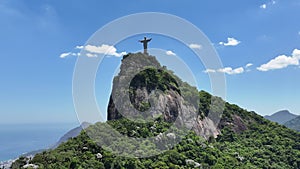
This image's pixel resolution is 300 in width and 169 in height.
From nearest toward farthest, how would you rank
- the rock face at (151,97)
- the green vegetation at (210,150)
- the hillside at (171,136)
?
the green vegetation at (210,150), the hillside at (171,136), the rock face at (151,97)

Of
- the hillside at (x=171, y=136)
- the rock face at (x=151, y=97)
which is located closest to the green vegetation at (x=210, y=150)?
the hillside at (x=171, y=136)

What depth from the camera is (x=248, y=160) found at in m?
25.6

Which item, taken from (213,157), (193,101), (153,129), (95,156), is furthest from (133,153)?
(193,101)

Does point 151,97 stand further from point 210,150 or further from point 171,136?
point 210,150

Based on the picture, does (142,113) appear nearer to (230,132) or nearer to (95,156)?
(95,156)

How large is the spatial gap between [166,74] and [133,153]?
13264mm

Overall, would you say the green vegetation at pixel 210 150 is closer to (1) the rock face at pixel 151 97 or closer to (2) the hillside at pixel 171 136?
(2) the hillside at pixel 171 136

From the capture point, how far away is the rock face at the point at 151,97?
2578 cm

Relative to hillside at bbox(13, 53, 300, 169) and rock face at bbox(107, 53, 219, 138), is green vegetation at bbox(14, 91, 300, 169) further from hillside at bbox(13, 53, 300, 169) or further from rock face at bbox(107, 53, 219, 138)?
rock face at bbox(107, 53, 219, 138)

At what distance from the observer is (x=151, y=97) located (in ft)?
89.3

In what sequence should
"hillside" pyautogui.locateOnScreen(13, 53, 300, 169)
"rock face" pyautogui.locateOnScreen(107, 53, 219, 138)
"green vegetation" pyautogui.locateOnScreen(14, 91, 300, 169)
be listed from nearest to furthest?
"green vegetation" pyautogui.locateOnScreen(14, 91, 300, 169) → "hillside" pyautogui.locateOnScreen(13, 53, 300, 169) → "rock face" pyautogui.locateOnScreen(107, 53, 219, 138)

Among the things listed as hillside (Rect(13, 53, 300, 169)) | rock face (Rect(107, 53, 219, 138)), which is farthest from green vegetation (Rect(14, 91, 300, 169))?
rock face (Rect(107, 53, 219, 138))

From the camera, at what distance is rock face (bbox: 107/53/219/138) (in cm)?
2578

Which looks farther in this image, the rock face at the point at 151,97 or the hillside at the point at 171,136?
the rock face at the point at 151,97
